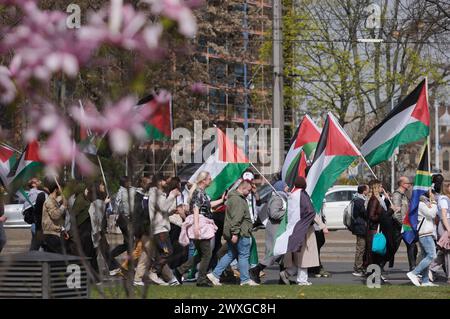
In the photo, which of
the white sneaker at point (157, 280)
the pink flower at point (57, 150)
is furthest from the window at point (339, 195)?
the pink flower at point (57, 150)

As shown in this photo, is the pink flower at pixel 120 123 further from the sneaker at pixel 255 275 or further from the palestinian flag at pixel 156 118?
the sneaker at pixel 255 275

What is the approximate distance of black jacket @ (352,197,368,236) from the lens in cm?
1886

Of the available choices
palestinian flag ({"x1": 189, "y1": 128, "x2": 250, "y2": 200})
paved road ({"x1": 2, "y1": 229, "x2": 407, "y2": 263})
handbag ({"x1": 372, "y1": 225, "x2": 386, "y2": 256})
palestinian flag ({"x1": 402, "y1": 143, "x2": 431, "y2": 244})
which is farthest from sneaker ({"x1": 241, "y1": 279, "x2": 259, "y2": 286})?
palestinian flag ({"x1": 189, "y1": 128, "x2": 250, "y2": 200})

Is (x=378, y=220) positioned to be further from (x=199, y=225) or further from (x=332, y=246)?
(x=332, y=246)

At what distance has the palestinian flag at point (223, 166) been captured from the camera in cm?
1977

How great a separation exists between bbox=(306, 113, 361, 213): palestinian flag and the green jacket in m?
1.86

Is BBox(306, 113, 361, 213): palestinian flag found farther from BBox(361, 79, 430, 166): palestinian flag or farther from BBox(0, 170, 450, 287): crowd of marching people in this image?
BBox(361, 79, 430, 166): palestinian flag

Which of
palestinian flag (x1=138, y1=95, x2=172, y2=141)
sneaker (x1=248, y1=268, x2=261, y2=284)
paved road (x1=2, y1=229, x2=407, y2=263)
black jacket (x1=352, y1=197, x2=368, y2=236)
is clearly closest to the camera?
palestinian flag (x1=138, y1=95, x2=172, y2=141)

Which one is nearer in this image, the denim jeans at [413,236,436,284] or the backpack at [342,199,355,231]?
the denim jeans at [413,236,436,284]

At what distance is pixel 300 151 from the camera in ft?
68.5

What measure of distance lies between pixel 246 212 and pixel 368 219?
244 cm

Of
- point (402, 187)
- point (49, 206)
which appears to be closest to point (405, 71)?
point (402, 187)

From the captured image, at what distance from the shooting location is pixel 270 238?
683 inches

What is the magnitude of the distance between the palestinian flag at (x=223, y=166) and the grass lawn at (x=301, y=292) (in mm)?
3903
